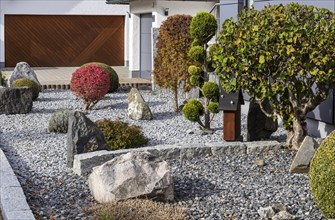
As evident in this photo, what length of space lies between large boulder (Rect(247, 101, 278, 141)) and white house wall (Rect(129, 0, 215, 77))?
11371 mm

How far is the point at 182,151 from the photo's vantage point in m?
9.39

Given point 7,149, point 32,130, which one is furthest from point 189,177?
point 32,130

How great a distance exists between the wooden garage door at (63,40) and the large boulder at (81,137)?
74.5 feet

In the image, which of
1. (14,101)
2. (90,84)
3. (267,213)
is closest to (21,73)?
(14,101)

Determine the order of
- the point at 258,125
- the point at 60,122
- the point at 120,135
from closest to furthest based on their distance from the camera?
1. the point at 120,135
2. the point at 258,125
3. the point at 60,122

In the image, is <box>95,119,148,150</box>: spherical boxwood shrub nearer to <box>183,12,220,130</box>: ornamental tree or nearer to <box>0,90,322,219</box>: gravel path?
<box>0,90,322,219</box>: gravel path

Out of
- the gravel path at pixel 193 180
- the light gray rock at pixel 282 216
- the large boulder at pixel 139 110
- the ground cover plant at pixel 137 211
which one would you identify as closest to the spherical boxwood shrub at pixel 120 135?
the gravel path at pixel 193 180

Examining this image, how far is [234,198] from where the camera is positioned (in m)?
7.55

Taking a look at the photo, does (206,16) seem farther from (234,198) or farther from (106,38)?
(106,38)

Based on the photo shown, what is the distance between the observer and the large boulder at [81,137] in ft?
30.5

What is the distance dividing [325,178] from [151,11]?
55.7ft

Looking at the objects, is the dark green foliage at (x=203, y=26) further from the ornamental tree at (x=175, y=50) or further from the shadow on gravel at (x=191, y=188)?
the shadow on gravel at (x=191, y=188)

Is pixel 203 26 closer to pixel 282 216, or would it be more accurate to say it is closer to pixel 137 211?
pixel 137 211

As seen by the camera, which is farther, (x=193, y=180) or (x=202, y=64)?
(x=202, y=64)
